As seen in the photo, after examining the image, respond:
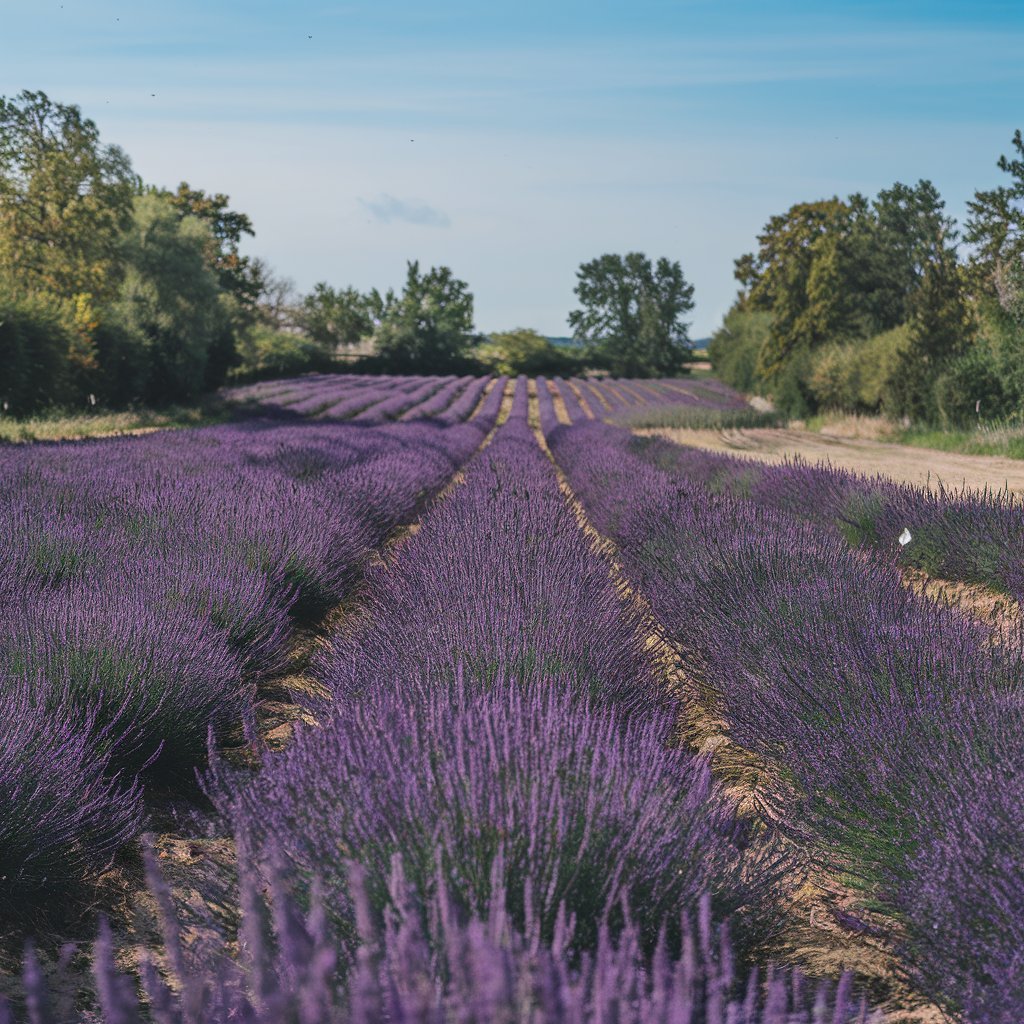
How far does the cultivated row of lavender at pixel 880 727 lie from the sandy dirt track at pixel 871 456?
3.80 meters

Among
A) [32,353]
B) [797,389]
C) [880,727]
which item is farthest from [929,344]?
[880,727]

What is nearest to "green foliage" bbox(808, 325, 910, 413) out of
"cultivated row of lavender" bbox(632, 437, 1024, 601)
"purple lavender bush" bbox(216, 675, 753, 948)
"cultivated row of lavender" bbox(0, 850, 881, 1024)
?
"cultivated row of lavender" bbox(632, 437, 1024, 601)

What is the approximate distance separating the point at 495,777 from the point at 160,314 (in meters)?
23.6

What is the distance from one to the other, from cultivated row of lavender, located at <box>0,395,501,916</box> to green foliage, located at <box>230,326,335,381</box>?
32484mm

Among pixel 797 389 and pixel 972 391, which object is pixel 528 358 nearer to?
pixel 797 389

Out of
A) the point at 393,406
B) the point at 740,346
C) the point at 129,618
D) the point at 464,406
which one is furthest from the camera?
the point at 740,346

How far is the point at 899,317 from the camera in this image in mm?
26547

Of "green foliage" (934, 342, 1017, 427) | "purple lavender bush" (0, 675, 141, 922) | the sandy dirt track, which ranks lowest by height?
"purple lavender bush" (0, 675, 141, 922)

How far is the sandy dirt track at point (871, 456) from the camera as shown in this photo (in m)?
10.5

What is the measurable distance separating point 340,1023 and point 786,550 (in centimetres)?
352

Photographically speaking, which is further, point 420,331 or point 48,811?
point 420,331

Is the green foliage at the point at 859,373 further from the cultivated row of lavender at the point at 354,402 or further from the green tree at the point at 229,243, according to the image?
the green tree at the point at 229,243

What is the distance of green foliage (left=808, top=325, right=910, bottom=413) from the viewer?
19547 mm

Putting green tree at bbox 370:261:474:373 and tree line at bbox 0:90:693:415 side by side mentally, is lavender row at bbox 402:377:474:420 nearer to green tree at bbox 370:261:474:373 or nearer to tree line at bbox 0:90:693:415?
tree line at bbox 0:90:693:415
